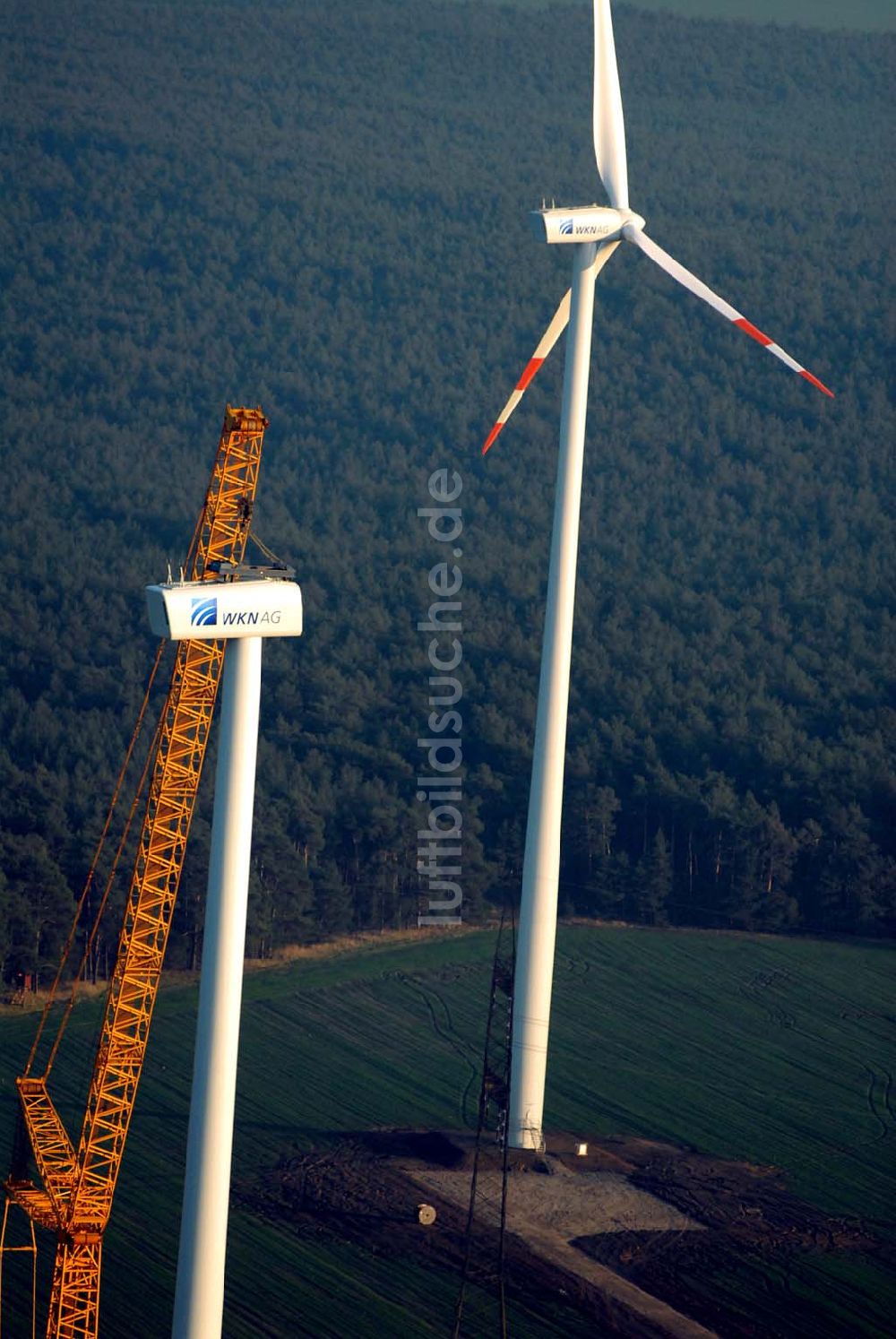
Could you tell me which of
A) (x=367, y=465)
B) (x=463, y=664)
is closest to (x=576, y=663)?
(x=463, y=664)

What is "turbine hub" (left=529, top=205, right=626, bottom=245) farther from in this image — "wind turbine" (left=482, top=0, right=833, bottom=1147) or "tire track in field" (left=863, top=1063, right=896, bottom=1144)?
"tire track in field" (left=863, top=1063, right=896, bottom=1144)

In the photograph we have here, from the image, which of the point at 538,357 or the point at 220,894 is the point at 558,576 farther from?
the point at 220,894

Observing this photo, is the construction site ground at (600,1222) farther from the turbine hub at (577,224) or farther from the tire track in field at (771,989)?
the turbine hub at (577,224)

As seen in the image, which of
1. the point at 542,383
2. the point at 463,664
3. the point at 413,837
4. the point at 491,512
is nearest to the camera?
the point at 413,837

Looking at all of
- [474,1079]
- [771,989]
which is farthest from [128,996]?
[771,989]

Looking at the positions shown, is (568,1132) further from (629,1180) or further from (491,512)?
(491,512)

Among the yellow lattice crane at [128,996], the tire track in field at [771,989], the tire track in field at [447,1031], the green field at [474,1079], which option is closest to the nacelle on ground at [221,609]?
the yellow lattice crane at [128,996]

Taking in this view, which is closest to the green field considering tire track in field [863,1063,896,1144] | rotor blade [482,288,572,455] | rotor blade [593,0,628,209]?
tire track in field [863,1063,896,1144]
